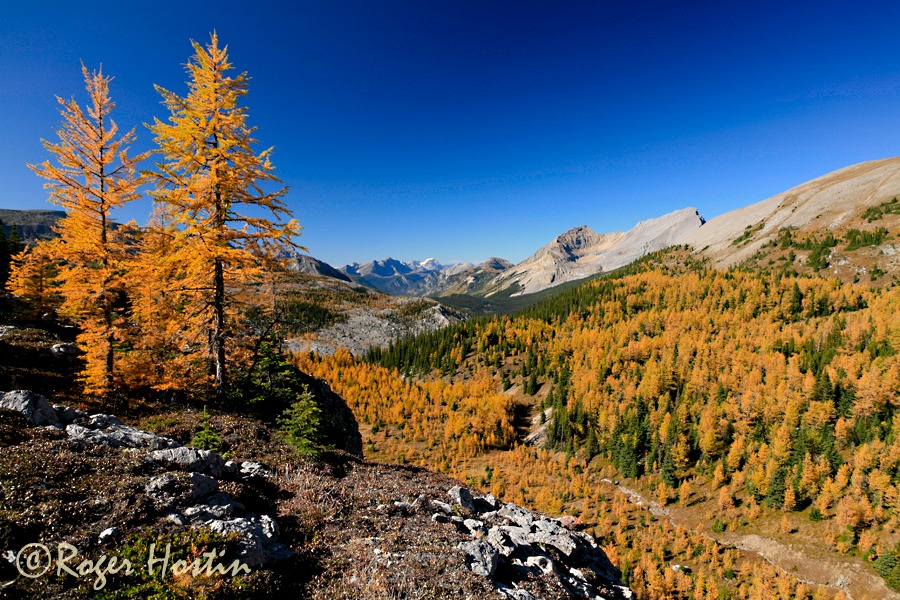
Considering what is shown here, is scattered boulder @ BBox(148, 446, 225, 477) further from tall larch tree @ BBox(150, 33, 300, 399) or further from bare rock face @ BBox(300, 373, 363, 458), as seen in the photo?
bare rock face @ BBox(300, 373, 363, 458)

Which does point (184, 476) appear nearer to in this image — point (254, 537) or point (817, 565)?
point (254, 537)

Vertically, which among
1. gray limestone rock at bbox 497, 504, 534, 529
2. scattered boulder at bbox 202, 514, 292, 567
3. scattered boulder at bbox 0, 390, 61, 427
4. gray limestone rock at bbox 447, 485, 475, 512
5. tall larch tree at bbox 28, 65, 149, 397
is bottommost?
gray limestone rock at bbox 497, 504, 534, 529

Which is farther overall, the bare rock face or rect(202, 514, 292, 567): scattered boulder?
the bare rock face

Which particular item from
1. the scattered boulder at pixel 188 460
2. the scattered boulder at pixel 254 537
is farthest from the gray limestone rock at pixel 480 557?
the scattered boulder at pixel 188 460

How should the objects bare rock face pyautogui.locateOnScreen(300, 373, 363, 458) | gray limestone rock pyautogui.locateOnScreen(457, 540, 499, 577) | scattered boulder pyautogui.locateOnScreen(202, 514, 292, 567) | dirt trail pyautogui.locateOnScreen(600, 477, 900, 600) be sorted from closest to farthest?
scattered boulder pyautogui.locateOnScreen(202, 514, 292, 567)
gray limestone rock pyautogui.locateOnScreen(457, 540, 499, 577)
bare rock face pyautogui.locateOnScreen(300, 373, 363, 458)
dirt trail pyautogui.locateOnScreen(600, 477, 900, 600)

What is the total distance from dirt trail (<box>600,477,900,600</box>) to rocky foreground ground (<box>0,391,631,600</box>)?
9628 centimetres

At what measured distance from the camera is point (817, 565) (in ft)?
239

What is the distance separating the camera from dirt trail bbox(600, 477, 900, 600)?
66.5 m

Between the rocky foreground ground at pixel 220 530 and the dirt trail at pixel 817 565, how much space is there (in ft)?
316

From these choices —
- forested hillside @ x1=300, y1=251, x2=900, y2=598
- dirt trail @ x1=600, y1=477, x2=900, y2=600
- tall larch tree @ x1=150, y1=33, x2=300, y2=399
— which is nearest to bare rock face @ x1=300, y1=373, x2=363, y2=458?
tall larch tree @ x1=150, y1=33, x2=300, y2=399

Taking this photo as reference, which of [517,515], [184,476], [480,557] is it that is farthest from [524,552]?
[184,476]

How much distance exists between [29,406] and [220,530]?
11.1 m

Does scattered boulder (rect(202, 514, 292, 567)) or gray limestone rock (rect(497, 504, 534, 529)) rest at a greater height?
scattered boulder (rect(202, 514, 292, 567))

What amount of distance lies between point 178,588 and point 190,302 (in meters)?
18.8
